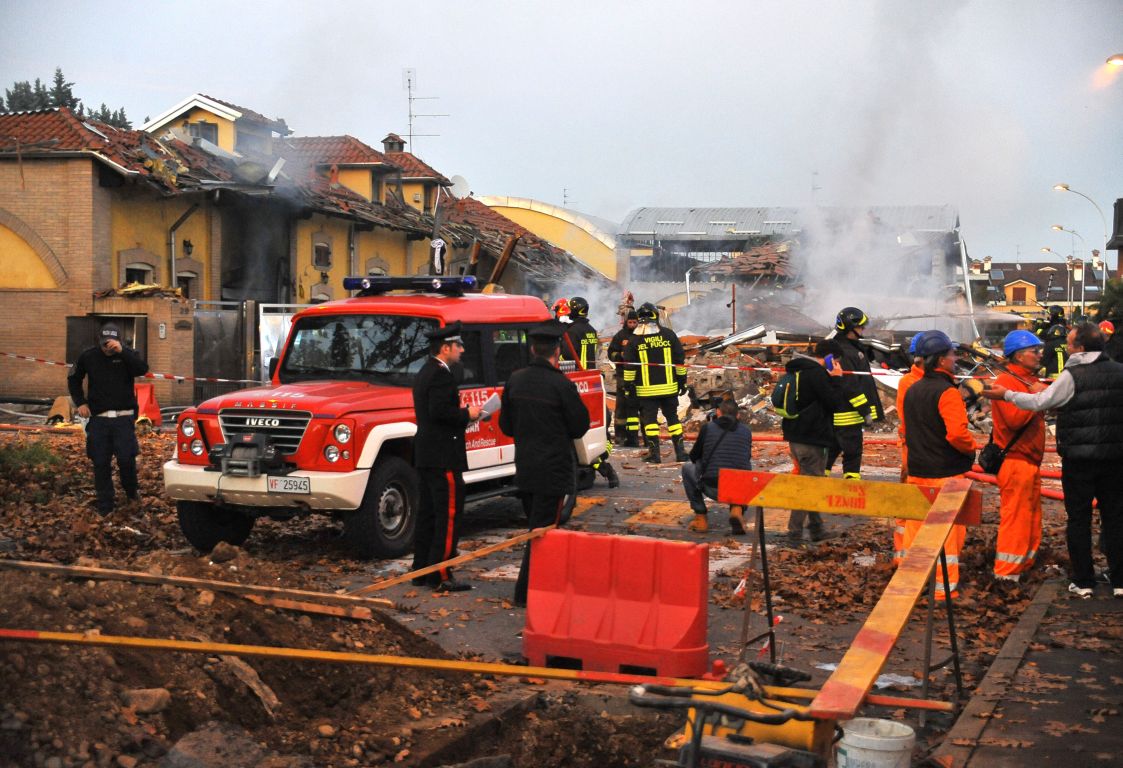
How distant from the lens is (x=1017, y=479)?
8781 mm

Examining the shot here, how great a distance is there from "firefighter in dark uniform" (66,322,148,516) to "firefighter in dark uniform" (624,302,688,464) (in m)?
6.99

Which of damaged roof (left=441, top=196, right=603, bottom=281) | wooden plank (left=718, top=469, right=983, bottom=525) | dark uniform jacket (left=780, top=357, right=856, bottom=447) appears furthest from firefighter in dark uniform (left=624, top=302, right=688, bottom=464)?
damaged roof (left=441, top=196, right=603, bottom=281)

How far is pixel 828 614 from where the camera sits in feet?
27.7

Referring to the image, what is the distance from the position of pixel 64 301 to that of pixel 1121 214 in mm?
67624

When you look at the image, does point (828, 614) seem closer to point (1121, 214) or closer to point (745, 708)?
point (745, 708)

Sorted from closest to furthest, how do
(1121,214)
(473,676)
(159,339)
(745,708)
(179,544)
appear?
(745,708)
(473,676)
(179,544)
(159,339)
(1121,214)

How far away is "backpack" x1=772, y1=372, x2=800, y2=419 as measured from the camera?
10836 mm

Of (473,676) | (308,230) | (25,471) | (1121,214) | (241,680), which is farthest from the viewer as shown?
(1121,214)

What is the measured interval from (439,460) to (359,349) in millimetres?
2341

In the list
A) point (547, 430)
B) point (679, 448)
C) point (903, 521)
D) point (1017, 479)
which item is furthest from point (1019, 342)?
point (679, 448)

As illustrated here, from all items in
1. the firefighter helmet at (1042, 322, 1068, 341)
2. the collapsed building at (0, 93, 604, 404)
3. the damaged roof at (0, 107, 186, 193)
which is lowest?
the firefighter helmet at (1042, 322, 1068, 341)

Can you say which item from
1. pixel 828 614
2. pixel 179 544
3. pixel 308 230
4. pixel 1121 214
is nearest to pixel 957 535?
pixel 828 614

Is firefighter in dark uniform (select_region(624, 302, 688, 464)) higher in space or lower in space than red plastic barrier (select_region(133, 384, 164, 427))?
higher

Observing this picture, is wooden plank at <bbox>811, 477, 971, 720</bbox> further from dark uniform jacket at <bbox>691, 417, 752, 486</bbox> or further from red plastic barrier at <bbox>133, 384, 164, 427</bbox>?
red plastic barrier at <bbox>133, 384, 164, 427</bbox>
